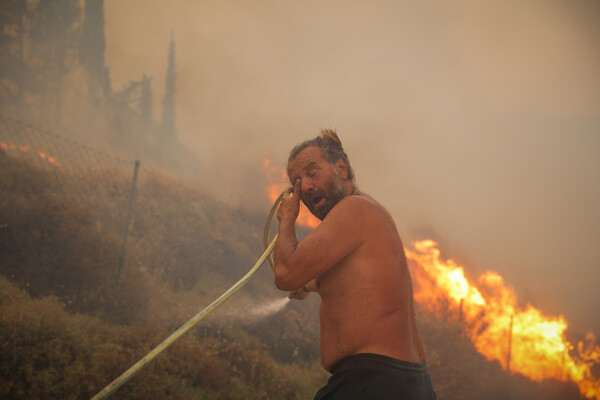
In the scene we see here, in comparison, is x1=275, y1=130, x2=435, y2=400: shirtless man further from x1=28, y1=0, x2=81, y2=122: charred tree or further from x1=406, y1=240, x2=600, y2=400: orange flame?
x1=28, y1=0, x2=81, y2=122: charred tree

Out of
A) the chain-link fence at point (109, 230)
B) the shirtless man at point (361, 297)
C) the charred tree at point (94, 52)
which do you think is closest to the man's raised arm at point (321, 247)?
the shirtless man at point (361, 297)

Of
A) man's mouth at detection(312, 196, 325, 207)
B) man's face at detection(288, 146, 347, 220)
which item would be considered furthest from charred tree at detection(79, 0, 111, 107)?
man's mouth at detection(312, 196, 325, 207)

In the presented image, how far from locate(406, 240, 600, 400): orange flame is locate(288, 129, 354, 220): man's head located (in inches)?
660

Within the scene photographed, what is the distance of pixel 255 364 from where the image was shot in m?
6.32

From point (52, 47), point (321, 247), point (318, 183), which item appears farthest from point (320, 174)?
point (52, 47)

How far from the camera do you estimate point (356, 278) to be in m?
1.85

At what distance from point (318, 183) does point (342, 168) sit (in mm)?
282

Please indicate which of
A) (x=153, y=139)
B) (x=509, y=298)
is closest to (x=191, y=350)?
(x=509, y=298)

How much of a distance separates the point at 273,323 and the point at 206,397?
4.57 metres

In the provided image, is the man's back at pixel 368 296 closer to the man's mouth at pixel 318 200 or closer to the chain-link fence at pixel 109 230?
the man's mouth at pixel 318 200

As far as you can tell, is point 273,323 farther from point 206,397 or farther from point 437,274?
point 437,274

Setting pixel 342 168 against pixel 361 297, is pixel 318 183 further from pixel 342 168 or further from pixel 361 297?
pixel 361 297

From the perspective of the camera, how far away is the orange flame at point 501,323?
20.0m

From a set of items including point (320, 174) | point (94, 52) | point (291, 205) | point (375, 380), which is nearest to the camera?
point (375, 380)
